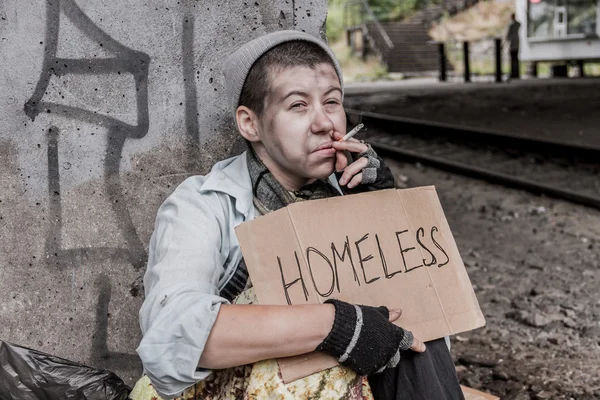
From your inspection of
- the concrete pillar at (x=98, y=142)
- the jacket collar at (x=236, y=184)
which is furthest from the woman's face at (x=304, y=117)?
the concrete pillar at (x=98, y=142)

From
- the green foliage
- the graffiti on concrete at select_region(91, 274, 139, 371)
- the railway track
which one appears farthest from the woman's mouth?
the green foliage

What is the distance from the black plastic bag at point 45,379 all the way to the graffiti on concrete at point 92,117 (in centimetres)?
63

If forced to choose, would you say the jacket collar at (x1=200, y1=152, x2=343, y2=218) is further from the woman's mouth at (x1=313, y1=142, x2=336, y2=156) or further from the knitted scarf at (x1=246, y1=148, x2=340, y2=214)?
the woman's mouth at (x1=313, y1=142, x2=336, y2=156)

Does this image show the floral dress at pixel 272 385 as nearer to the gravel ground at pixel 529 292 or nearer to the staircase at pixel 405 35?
the gravel ground at pixel 529 292

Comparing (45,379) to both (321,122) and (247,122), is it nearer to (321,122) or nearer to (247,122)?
(247,122)

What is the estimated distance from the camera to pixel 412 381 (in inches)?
82.7

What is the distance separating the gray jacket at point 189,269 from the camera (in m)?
1.87

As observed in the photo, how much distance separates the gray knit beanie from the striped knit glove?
77 centimetres

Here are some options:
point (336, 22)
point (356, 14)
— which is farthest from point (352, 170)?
point (336, 22)

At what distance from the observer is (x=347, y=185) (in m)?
2.24

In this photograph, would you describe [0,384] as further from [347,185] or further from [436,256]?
[436,256]

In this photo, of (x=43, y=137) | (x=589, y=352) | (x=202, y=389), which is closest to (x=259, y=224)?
(x=202, y=389)

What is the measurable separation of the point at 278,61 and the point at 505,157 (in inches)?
328

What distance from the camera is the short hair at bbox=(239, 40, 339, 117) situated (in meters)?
2.18
